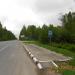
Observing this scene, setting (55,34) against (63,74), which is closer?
(63,74)

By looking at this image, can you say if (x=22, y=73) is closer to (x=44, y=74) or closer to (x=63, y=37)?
(x=44, y=74)

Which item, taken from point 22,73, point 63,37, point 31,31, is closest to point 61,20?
point 63,37

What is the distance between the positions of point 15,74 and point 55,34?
166ft

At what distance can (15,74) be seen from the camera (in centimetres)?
1330

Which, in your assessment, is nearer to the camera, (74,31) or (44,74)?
(44,74)

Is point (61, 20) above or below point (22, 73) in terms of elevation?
above

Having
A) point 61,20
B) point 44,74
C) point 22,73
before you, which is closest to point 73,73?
point 44,74

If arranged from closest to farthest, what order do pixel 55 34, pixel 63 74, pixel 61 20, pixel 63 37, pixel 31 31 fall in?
1. pixel 63 74
2. pixel 63 37
3. pixel 55 34
4. pixel 61 20
5. pixel 31 31

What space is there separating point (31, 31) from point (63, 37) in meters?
91.8

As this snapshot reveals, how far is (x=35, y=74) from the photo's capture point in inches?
531

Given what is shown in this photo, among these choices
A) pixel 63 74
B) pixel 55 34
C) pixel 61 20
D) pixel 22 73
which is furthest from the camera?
pixel 61 20

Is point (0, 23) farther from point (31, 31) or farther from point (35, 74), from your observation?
point (35, 74)

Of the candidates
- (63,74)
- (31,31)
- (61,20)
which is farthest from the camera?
(31,31)

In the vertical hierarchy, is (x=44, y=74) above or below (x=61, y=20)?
below
